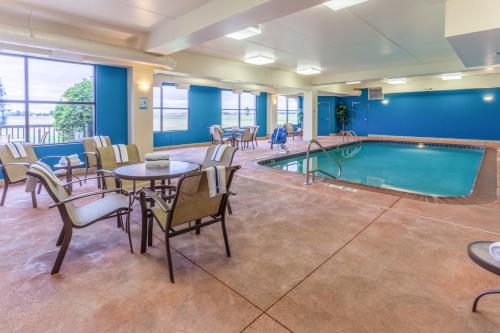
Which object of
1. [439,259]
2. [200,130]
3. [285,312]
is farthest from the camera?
[200,130]

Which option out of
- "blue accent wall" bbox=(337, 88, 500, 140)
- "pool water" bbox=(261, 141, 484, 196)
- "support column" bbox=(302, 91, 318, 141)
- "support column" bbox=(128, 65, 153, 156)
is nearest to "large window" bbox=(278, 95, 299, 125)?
"blue accent wall" bbox=(337, 88, 500, 140)

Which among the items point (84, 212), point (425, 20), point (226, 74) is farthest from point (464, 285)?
point (226, 74)

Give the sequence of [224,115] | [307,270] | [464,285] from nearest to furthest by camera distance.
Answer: [464,285]
[307,270]
[224,115]

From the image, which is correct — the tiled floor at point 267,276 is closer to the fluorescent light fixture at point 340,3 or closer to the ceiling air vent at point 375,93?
the fluorescent light fixture at point 340,3

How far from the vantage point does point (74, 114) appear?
273 inches

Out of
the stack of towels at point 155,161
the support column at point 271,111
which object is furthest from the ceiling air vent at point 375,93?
the stack of towels at point 155,161

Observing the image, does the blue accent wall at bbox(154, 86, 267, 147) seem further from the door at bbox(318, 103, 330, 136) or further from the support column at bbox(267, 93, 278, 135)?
the door at bbox(318, 103, 330, 136)

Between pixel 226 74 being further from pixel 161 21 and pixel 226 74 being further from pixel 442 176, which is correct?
pixel 442 176

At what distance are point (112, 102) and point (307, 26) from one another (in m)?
4.83

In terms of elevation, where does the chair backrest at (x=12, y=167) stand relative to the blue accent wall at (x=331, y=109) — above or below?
below

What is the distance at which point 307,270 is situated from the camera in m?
2.37

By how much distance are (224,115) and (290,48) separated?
664 centimetres

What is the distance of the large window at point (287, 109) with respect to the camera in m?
16.7

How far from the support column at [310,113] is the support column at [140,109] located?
7.41m
